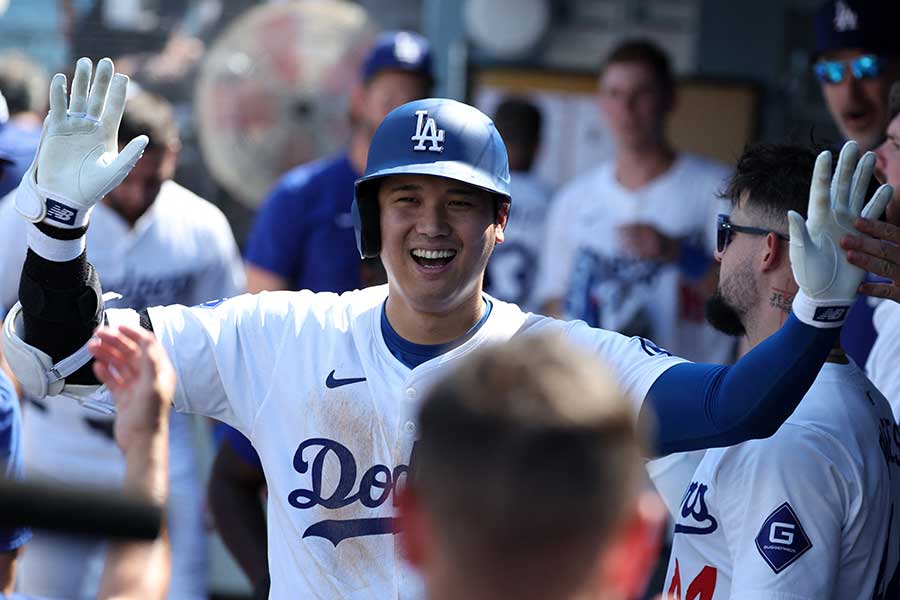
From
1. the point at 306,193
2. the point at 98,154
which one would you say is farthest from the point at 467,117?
the point at 306,193

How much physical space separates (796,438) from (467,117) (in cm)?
107

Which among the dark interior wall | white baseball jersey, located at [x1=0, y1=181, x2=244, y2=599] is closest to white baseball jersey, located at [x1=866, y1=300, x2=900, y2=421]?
white baseball jersey, located at [x1=0, y1=181, x2=244, y2=599]

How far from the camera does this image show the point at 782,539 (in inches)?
111

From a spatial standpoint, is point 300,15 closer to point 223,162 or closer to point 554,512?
point 223,162

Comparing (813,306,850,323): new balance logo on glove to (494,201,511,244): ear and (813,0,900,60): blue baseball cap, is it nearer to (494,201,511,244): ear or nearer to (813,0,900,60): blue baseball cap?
(494,201,511,244): ear

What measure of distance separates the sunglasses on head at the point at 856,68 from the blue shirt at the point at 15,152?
2902 millimetres

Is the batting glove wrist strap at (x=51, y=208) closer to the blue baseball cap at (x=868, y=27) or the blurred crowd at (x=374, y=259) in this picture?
the blurred crowd at (x=374, y=259)

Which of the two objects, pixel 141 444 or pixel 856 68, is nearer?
pixel 141 444

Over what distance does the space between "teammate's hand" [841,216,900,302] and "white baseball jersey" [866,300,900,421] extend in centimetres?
104

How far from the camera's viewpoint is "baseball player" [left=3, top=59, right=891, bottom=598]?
9.27ft

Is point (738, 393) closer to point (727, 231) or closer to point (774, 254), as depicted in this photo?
point (774, 254)

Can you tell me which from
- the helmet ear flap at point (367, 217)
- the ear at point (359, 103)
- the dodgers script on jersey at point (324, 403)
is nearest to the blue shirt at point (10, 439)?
the dodgers script on jersey at point (324, 403)

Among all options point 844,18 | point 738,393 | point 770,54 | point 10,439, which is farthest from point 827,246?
point 770,54

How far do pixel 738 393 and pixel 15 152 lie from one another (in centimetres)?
348
